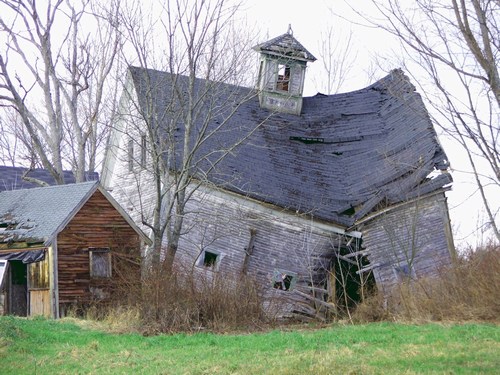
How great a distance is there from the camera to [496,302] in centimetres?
1460

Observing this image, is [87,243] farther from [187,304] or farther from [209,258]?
[187,304]

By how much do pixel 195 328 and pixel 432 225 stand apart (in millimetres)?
9908

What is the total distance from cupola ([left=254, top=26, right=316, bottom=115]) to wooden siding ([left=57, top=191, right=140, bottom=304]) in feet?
27.2

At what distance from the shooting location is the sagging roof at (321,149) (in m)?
22.7

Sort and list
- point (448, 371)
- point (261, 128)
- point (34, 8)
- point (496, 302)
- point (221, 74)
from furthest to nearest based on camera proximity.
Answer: point (34, 8) < point (261, 128) < point (221, 74) < point (496, 302) < point (448, 371)

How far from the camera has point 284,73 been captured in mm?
29047

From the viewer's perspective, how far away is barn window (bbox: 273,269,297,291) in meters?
23.0

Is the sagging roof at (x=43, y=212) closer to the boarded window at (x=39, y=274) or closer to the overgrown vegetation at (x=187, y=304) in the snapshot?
the boarded window at (x=39, y=274)

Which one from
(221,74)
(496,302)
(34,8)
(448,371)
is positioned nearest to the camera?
(448,371)

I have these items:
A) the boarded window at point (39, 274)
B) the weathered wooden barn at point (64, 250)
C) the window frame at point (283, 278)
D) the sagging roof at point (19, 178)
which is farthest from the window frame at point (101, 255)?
the sagging roof at point (19, 178)

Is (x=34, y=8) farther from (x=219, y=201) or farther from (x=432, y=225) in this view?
(x=432, y=225)

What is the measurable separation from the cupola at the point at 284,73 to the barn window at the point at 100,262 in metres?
9.03

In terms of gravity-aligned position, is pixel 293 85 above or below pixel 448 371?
above

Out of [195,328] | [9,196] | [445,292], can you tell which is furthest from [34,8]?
[445,292]
